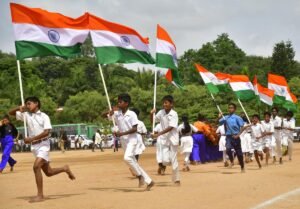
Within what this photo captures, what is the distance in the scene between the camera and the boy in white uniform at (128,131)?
1077 cm

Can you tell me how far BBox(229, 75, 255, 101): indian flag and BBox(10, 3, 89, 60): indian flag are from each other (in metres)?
11.5

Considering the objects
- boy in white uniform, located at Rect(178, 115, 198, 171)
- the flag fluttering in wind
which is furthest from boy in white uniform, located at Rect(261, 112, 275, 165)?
the flag fluttering in wind

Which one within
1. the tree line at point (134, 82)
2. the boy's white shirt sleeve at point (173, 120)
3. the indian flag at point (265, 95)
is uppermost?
the tree line at point (134, 82)

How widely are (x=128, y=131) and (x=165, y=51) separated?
6.33 meters

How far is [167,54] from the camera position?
16.7 metres

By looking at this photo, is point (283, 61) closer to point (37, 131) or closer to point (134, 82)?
point (134, 82)

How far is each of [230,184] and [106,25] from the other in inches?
218

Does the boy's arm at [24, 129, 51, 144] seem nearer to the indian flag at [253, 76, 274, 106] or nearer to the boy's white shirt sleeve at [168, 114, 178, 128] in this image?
→ the boy's white shirt sleeve at [168, 114, 178, 128]

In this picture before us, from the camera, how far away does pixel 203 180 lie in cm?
1302

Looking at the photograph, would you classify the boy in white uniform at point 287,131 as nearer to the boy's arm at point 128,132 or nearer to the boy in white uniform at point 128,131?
the boy in white uniform at point 128,131

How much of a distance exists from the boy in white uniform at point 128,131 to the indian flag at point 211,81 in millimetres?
11393

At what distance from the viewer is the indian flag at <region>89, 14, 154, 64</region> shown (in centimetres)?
1443

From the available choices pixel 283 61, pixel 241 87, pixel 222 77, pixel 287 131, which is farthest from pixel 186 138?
pixel 283 61

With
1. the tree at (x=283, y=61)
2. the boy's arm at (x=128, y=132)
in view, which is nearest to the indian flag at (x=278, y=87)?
the boy's arm at (x=128, y=132)
